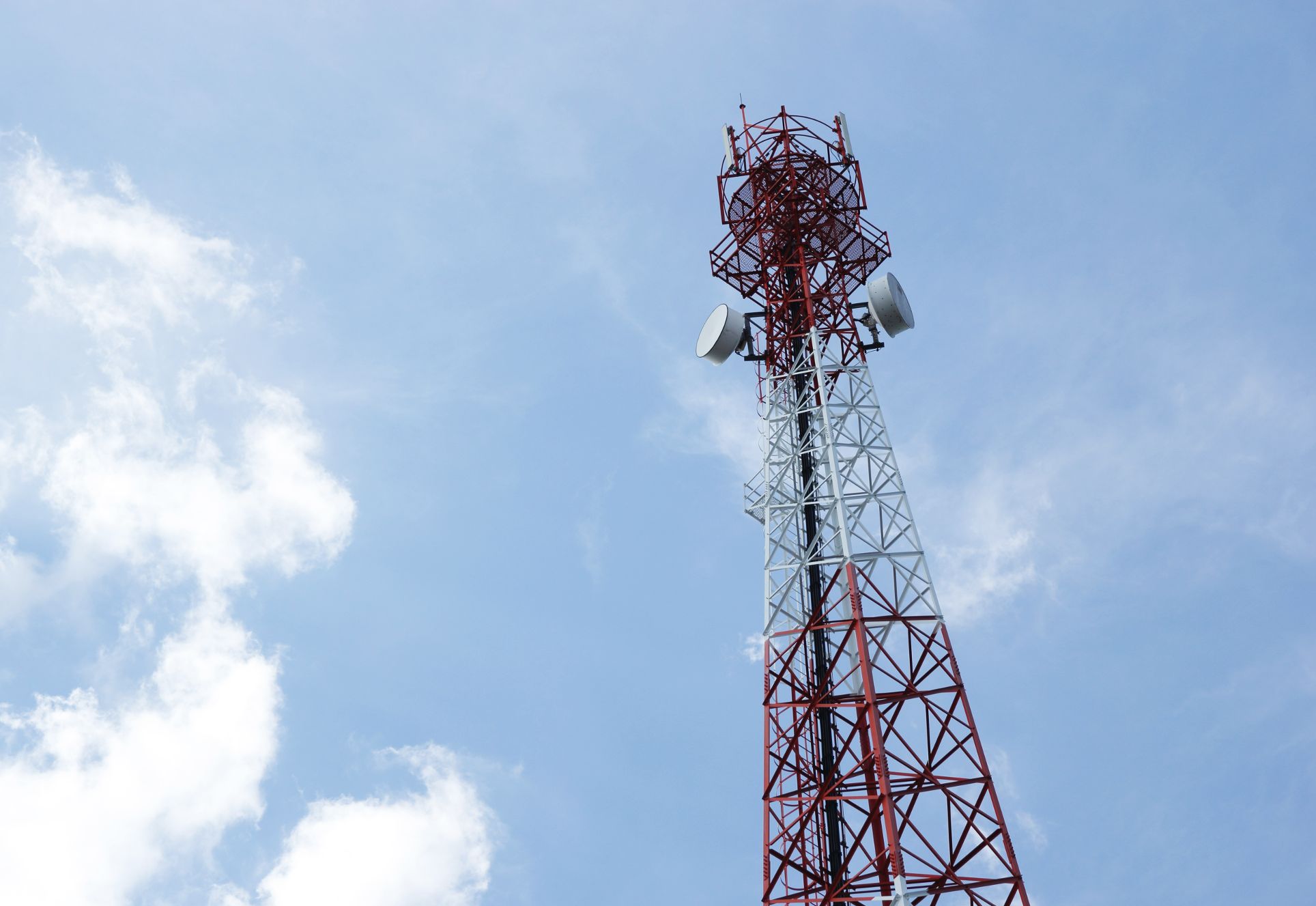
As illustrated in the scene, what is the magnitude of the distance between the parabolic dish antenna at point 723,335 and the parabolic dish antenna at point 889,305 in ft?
16.0

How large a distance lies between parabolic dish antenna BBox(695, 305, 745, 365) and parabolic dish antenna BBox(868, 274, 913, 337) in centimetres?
487

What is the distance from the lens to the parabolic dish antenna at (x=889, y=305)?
40.7m

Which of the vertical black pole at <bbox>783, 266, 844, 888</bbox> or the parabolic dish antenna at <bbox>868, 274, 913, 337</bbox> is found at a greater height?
the parabolic dish antenna at <bbox>868, 274, 913, 337</bbox>

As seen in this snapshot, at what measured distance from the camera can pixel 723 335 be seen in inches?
1636

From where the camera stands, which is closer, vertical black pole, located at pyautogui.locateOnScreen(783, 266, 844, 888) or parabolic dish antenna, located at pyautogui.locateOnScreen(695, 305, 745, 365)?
vertical black pole, located at pyautogui.locateOnScreen(783, 266, 844, 888)

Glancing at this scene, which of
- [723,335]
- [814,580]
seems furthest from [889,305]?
[814,580]

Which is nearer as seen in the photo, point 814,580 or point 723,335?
point 814,580

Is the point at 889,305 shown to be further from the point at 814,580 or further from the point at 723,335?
the point at 814,580

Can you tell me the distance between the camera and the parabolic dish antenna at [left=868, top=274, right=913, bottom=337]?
133ft

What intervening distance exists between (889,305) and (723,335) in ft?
20.0

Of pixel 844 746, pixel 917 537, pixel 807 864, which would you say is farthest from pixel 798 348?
pixel 807 864

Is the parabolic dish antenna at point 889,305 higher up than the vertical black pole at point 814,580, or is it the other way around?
the parabolic dish antenna at point 889,305

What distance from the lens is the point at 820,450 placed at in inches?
1468

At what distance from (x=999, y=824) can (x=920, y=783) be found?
2240 mm
